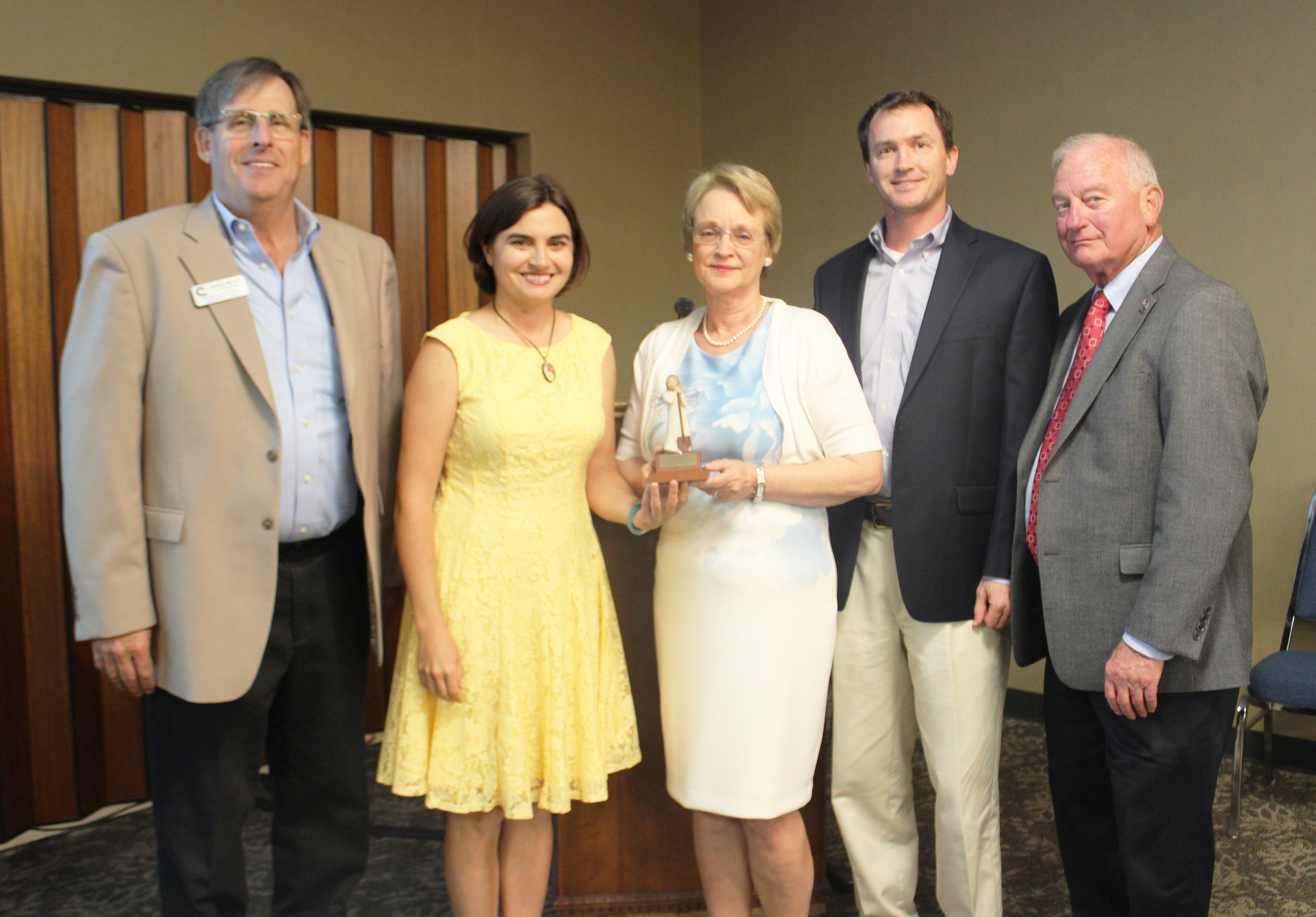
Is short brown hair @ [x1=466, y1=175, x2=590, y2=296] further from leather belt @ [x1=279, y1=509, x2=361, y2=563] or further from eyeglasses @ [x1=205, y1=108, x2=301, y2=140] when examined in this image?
leather belt @ [x1=279, y1=509, x2=361, y2=563]

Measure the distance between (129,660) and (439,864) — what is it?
4.69 ft

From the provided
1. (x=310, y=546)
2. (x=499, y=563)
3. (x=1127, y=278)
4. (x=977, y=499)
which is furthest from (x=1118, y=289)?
(x=310, y=546)

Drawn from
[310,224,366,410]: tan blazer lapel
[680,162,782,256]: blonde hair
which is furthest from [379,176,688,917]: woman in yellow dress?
[680,162,782,256]: blonde hair

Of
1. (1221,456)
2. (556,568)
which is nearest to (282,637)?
(556,568)

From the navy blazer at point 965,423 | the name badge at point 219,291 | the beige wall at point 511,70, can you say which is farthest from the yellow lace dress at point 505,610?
the beige wall at point 511,70

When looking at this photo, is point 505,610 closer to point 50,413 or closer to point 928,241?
point 928,241

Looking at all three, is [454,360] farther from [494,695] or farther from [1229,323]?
[1229,323]

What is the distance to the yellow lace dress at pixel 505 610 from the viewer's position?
202 centimetres

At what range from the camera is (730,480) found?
→ 6.12 feet

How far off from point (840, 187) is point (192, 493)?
3.52 meters

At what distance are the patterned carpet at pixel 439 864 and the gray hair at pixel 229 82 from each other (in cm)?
200

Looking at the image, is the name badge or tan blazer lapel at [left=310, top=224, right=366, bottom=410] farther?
tan blazer lapel at [left=310, top=224, right=366, bottom=410]

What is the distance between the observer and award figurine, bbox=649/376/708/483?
1.79 m

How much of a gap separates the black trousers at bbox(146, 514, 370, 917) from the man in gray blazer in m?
1.41
